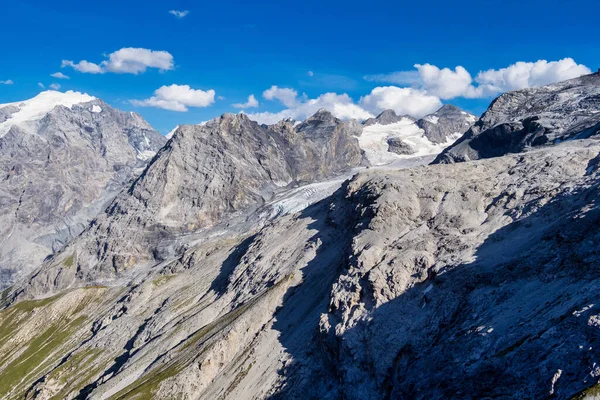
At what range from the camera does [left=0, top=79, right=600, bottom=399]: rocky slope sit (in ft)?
131

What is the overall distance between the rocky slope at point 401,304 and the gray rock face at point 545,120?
49837 millimetres

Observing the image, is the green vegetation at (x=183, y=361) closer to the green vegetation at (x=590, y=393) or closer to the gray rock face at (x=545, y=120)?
the green vegetation at (x=590, y=393)

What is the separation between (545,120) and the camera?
15150 cm

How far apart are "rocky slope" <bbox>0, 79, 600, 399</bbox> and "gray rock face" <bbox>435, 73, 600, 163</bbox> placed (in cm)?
4984

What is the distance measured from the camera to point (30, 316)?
7726 inches

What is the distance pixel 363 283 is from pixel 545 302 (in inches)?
1080

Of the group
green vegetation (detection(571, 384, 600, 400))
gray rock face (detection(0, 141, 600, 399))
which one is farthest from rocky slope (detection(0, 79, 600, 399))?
green vegetation (detection(571, 384, 600, 400))

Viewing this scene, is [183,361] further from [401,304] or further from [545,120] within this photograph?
[545,120]

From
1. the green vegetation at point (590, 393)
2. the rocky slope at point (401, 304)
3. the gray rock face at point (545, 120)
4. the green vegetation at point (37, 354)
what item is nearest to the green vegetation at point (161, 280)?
the rocky slope at point (401, 304)

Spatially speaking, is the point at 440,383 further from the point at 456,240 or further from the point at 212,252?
the point at 212,252

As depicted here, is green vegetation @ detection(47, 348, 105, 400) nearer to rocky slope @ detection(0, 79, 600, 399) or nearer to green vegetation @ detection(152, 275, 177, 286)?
rocky slope @ detection(0, 79, 600, 399)

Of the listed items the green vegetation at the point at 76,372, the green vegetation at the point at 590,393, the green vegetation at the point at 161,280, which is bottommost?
the green vegetation at the point at 590,393

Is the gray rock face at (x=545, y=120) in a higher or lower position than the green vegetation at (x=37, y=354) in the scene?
Answer: lower

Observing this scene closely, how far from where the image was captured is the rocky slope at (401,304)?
131 ft
